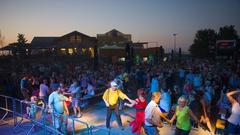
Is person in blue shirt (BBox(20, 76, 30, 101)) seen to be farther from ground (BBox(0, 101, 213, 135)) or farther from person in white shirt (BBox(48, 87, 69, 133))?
person in white shirt (BBox(48, 87, 69, 133))

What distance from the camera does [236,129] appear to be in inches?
279

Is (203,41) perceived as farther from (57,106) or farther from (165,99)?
(57,106)

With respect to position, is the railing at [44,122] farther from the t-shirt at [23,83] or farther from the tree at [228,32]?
the tree at [228,32]

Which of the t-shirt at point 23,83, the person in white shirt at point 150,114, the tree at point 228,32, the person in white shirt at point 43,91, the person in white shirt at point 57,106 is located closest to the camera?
the person in white shirt at point 150,114

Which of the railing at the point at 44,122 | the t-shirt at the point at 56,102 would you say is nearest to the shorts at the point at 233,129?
the railing at the point at 44,122

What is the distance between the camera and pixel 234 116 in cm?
696

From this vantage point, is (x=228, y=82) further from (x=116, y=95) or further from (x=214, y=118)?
(x=116, y=95)

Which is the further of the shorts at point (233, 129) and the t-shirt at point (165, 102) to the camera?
the t-shirt at point (165, 102)

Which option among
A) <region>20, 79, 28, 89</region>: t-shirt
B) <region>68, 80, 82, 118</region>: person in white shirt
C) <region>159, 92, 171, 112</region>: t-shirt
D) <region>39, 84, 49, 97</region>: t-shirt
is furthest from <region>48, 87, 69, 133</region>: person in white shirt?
<region>20, 79, 28, 89</region>: t-shirt

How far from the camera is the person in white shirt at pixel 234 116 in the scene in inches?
271

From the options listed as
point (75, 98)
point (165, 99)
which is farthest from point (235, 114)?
point (75, 98)

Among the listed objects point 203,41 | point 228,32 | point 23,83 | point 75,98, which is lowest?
point 75,98

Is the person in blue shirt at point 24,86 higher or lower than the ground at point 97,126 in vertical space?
higher

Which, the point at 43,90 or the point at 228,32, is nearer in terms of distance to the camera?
the point at 43,90
